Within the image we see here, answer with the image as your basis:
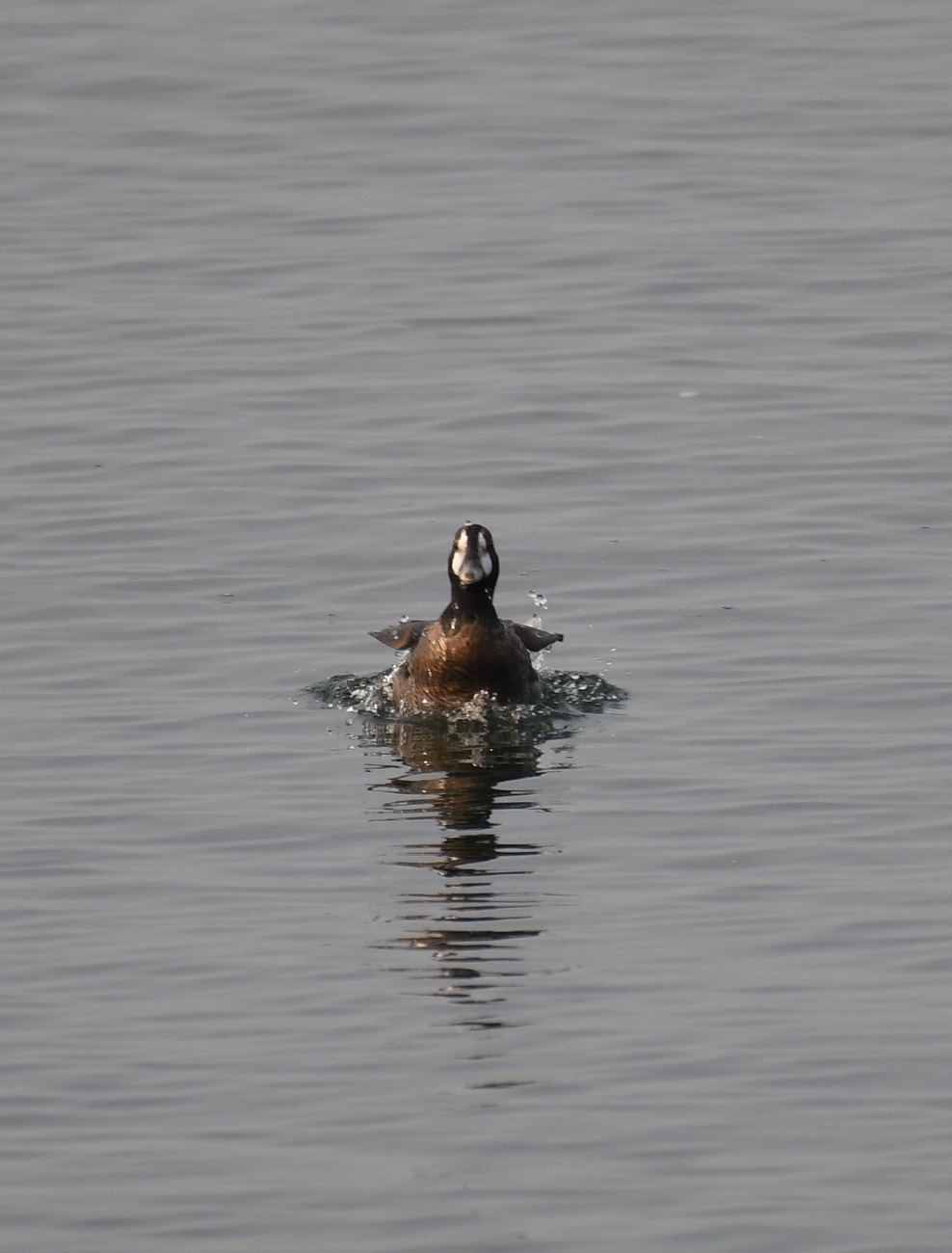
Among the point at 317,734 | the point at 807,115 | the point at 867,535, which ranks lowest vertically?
the point at 317,734

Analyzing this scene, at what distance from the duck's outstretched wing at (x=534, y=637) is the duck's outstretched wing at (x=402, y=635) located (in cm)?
56

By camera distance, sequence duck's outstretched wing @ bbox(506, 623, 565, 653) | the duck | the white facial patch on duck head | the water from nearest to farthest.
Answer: the water < the white facial patch on duck head < the duck < duck's outstretched wing @ bbox(506, 623, 565, 653)

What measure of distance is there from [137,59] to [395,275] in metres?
12.6

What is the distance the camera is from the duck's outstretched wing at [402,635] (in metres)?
15.3

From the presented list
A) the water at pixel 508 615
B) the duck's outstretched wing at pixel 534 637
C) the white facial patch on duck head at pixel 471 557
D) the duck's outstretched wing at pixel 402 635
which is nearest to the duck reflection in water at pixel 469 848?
the water at pixel 508 615

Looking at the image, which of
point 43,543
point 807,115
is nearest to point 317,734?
point 43,543

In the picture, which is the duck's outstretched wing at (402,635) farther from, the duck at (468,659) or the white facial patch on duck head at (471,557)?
the white facial patch on duck head at (471,557)

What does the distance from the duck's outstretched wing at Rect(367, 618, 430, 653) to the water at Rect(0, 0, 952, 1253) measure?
0.32 metres

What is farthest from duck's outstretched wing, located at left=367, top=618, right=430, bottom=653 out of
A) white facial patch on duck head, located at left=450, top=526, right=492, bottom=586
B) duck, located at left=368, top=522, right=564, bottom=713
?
white facial patch on duck head, located at left=450, top=526, right=492, bottom=586

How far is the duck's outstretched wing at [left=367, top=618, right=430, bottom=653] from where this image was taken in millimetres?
15266

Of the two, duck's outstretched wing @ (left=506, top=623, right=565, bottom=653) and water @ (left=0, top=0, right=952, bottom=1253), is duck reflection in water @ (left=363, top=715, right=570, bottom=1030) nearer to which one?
water @ (left=0, top=0, right=952, bottom=1253)

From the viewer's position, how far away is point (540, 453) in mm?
20266

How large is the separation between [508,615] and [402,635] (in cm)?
165

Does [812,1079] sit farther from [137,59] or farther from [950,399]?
[137,59]
